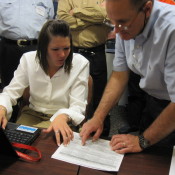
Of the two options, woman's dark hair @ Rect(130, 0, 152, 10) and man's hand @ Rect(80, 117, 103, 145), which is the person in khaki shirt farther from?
woman's dark hair @ Rect(130, 0, 152, 10)

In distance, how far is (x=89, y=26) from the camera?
7.90 feet

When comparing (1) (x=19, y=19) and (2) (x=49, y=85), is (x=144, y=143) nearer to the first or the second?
(2) (x=49, y=85)

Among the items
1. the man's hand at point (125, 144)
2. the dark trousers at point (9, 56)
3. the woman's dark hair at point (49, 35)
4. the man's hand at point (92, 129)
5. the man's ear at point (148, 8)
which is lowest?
the dark trousers at point (9, 56)

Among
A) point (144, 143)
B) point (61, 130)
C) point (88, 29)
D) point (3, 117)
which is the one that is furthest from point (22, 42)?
point (144, 143)

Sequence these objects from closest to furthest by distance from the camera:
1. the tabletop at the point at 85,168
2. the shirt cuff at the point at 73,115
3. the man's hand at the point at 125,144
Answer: the tabletop at the point at 85,168 < the man's hand at the point at 125,144 < the shirt cuff at the point at 73,115

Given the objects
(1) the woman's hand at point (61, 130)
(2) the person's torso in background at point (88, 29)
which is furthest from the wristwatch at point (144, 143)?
(2) the person's torso in background at point (88, 29)

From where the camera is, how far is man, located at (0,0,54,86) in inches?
95.7

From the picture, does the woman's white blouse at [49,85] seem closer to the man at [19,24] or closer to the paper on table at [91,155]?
the paper on table at [91,155]

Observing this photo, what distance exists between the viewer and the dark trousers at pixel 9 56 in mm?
2482

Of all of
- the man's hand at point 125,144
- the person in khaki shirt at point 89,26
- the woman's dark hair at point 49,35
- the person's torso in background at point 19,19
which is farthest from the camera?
the person's torso in background at point 19,19

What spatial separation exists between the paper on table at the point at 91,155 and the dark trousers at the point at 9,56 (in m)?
1.68

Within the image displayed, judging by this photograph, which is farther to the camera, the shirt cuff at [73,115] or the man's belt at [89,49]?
the man's belt at [89,49]

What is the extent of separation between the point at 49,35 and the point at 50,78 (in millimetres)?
287

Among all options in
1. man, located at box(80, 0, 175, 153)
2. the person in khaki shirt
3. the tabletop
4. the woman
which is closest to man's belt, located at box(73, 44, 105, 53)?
the person in khaki shirt
